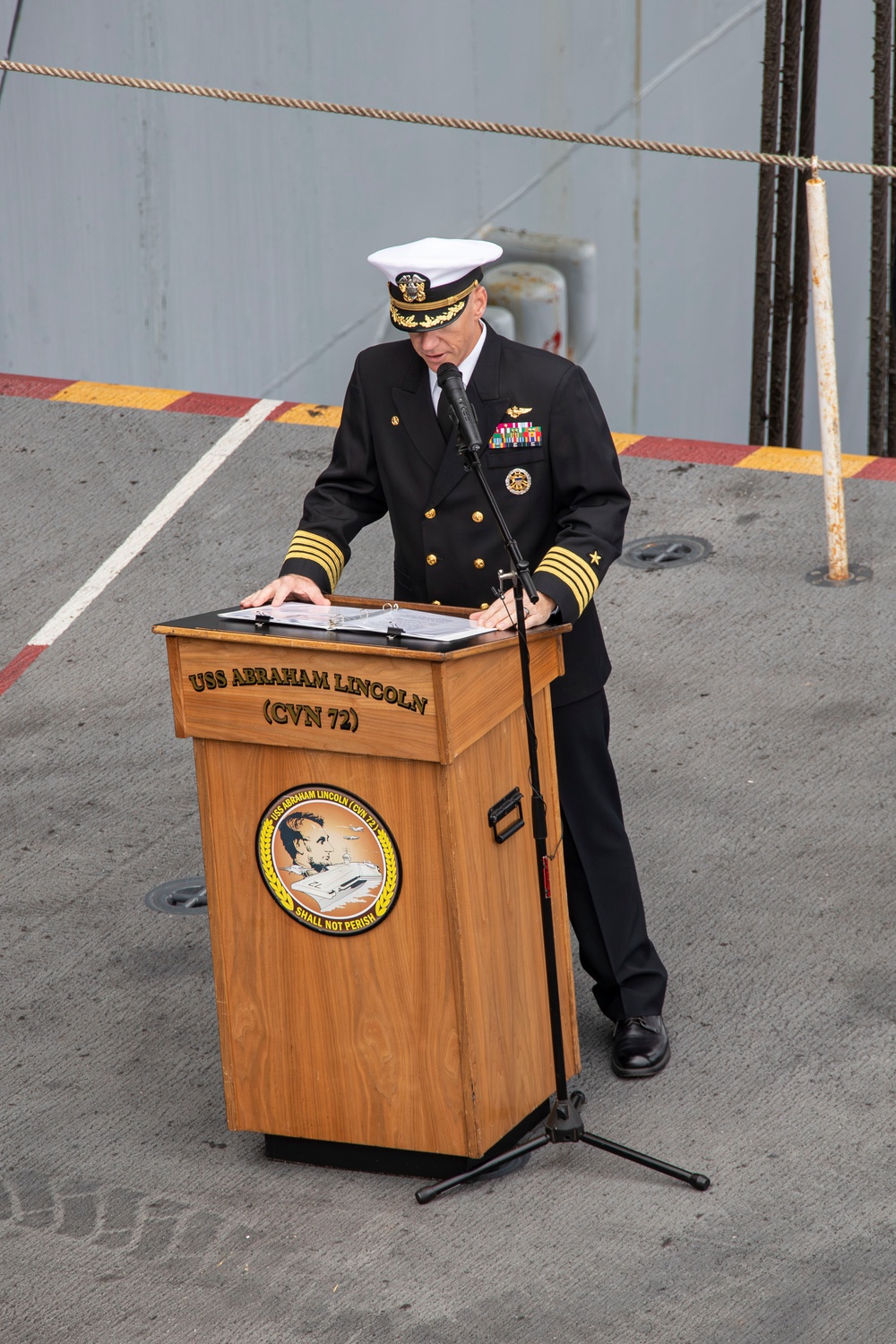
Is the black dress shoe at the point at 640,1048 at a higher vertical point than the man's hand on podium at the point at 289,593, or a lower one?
lower

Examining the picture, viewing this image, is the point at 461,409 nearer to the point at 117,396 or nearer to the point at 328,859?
the point at 328,859

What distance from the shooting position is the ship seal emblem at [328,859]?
309 cm

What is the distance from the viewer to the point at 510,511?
3.42m

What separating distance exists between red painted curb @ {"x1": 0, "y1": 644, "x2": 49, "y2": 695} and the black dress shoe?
2.81 meters

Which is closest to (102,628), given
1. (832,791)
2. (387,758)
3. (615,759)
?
(615,759)

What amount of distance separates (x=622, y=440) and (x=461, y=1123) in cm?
429

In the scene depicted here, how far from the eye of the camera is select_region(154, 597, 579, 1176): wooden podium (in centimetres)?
300

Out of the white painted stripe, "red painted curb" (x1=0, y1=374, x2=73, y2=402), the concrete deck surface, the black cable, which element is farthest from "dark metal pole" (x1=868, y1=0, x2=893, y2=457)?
"red painted curb" (x1=0, y1=374, x2=73, y2=402)

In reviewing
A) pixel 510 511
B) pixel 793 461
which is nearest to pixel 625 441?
pixel 793 461

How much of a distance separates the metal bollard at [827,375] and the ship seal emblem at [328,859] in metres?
2.90

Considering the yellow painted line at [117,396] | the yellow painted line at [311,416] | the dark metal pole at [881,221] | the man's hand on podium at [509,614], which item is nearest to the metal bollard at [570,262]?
the dark metal pole at [881,221]

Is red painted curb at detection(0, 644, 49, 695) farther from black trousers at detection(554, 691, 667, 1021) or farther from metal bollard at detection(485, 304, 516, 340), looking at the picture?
metal bollard at detection(485, 304, 516, 340)

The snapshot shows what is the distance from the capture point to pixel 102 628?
5.96 m

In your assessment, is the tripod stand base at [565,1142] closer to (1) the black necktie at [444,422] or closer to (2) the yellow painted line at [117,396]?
(1) the black necktie at [444,422]
